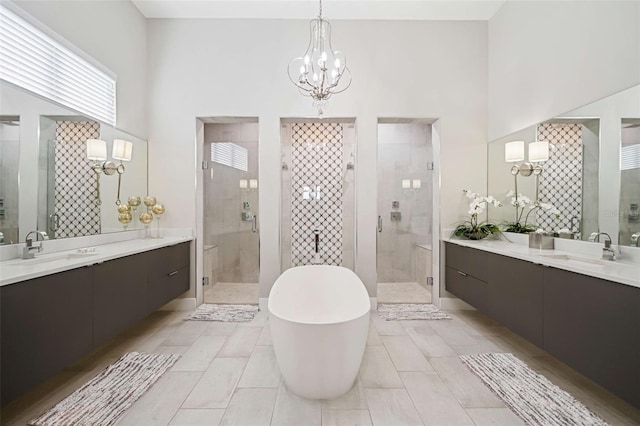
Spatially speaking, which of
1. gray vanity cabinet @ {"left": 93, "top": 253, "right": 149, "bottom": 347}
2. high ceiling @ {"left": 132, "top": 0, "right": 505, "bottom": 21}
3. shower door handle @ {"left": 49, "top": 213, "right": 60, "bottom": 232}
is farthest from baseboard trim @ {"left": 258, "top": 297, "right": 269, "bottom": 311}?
high ceiling @ {"left": 132, "top": 0, "right": 505, "bottom": 21}

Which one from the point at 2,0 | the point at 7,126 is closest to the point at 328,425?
the point at 7,126

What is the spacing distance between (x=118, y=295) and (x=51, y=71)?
185 centimetres

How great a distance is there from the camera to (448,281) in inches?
135

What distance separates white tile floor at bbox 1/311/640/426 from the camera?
165 cm

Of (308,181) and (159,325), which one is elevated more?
(308,181)

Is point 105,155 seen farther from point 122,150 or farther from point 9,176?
point 9,176

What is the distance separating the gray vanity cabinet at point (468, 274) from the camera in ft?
9.13

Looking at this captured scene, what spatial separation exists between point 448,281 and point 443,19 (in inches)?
122

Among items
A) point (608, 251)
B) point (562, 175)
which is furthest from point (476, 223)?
point (608, 251)

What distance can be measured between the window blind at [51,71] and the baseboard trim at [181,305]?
6.79 feet

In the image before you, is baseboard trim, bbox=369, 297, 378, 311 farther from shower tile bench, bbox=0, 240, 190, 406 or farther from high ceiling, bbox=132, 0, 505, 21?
high ceiling, bbox=132, 0, 505, 21

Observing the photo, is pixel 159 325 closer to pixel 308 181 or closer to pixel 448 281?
pixel 308 181

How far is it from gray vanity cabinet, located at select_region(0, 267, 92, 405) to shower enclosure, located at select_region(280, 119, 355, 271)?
2617 millimetres

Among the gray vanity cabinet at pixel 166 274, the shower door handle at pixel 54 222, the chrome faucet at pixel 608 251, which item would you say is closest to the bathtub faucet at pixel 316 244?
the gray vanity cabinet at pixel 166 274
